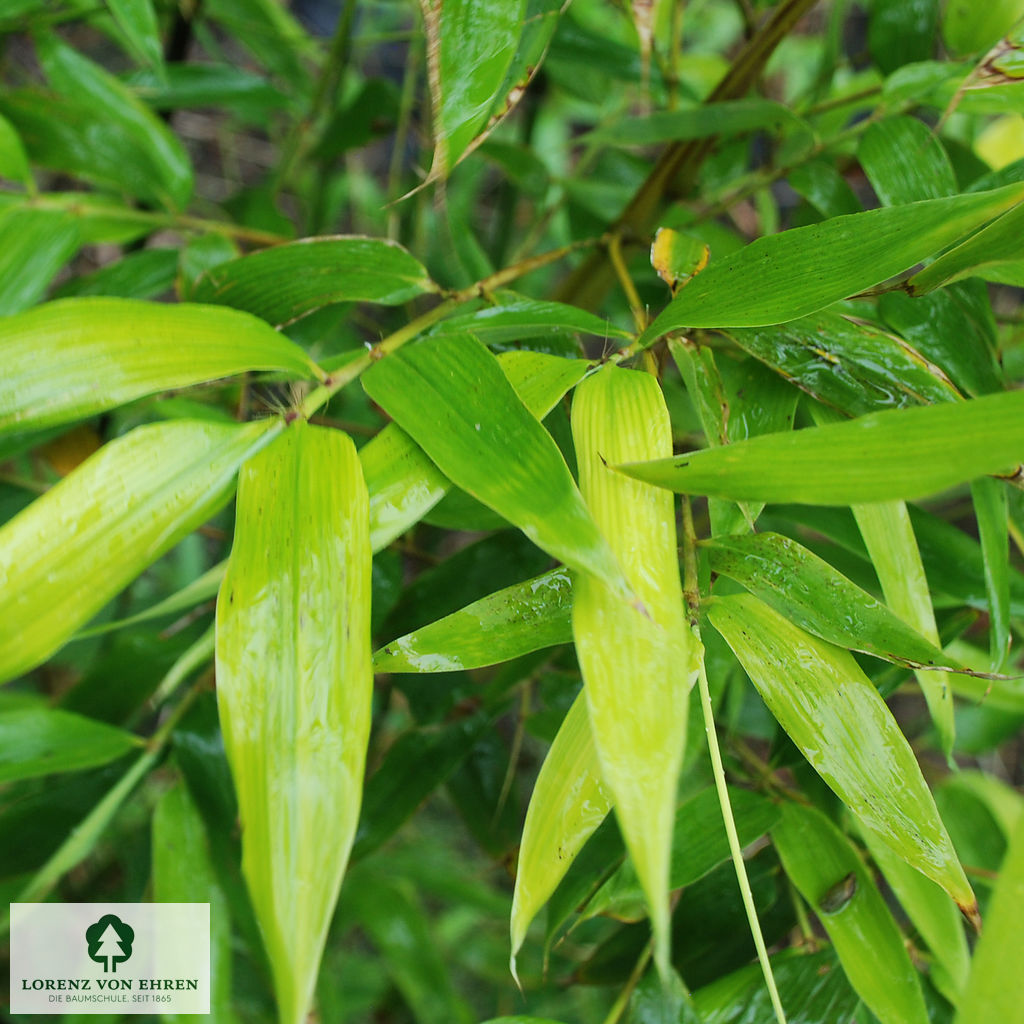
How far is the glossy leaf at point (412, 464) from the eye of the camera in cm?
29

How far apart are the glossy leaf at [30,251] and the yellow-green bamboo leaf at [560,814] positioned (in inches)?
14.5

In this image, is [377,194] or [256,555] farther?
[377,194]

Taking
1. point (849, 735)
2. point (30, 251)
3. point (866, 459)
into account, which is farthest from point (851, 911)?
point (30, 251)

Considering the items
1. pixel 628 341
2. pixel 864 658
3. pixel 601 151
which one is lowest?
pixel 864 658

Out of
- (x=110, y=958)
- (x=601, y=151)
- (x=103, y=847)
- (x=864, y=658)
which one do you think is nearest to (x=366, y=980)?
(x=103, y=847)

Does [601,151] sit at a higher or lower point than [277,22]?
lower

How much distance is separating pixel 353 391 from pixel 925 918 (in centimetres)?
57

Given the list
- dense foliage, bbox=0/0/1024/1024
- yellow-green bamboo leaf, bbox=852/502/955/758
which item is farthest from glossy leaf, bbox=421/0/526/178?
yellow-green bamboo leaf, bbox=852/502/955/758

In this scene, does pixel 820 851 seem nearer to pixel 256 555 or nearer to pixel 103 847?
pixel 256 555

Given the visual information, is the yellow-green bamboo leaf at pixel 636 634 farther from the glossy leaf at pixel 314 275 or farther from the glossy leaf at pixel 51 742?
the glossy leaf at pixel 51 742

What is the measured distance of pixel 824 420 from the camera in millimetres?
344

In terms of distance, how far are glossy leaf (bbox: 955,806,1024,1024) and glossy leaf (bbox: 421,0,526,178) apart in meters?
0.27

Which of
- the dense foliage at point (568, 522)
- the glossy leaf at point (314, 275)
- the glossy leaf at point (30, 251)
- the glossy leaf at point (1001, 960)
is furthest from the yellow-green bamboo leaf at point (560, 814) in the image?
the glossy leaf at point (30, 251)

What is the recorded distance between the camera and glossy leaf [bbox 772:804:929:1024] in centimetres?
35
